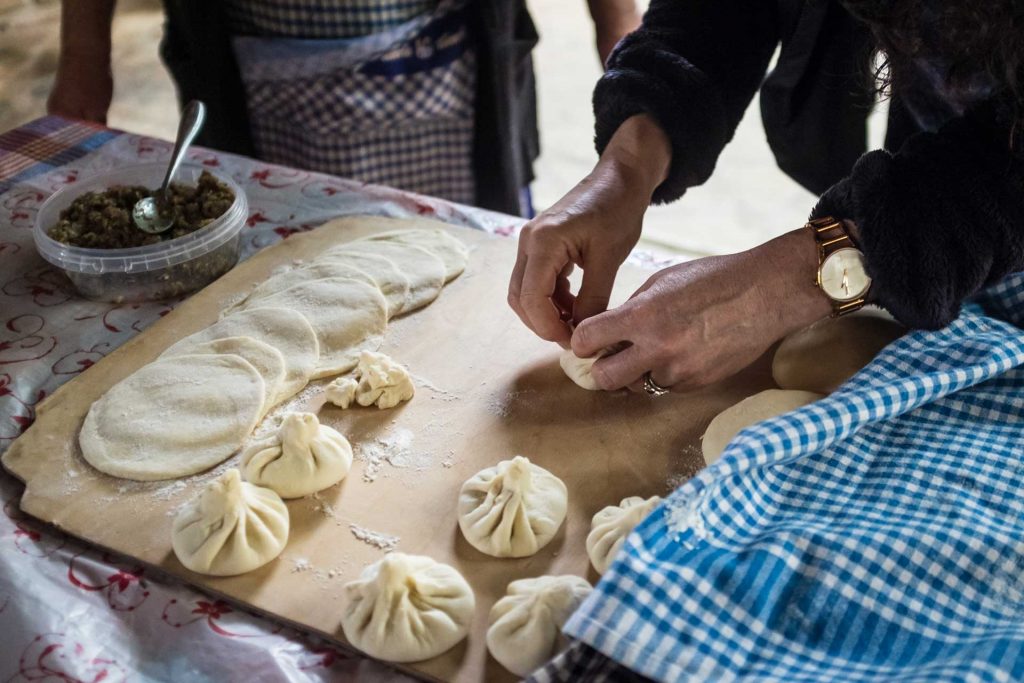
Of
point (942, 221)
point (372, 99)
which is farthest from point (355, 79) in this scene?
point (942, 221)

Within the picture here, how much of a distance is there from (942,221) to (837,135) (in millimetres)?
762

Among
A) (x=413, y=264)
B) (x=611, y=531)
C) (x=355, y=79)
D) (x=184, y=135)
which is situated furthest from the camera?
(x=355, y=79)

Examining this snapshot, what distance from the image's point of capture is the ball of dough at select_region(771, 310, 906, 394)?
1.31 meters

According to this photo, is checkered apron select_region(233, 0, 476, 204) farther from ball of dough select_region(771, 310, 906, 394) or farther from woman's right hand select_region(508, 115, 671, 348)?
ball of dough select_region(771, 310, 906, 394)

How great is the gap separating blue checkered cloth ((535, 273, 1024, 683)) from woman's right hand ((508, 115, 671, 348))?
428 mm

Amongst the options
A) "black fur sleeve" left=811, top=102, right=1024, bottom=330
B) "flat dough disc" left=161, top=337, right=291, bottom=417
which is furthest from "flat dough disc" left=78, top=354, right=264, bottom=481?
"black fur sleeve" left=811, top=102, right=1024, bottom=330

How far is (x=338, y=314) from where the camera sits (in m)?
1.50

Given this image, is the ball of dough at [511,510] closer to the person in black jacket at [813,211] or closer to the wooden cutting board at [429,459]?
the wooden cutting board at [429,459]

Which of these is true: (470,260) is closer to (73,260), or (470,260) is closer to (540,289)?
(540,289)

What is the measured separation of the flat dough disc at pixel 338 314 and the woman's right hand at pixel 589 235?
0.26m

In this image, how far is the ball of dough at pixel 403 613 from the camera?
952mm

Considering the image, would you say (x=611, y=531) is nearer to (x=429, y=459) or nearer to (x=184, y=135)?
(x=429, y=459)

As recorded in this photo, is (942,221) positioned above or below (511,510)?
above

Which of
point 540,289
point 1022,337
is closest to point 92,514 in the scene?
point 540,289
